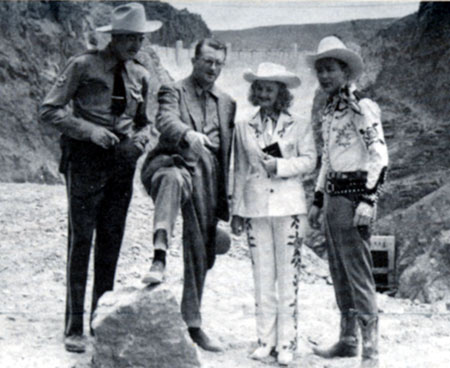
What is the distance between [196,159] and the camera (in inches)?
162

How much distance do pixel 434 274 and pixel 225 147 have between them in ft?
14.7

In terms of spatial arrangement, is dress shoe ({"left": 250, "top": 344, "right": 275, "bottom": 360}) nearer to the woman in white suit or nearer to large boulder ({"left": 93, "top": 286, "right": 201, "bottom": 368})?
the woman in white suit

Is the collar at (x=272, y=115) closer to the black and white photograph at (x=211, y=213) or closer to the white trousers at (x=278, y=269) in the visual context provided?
the black and white photograph at (x=211, y=213)

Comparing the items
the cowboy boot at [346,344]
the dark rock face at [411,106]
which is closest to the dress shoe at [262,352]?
the cowboy boot at [346,344]

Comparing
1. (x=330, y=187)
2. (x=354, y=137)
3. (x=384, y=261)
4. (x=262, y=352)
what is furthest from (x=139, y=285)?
(x=384, y=261)

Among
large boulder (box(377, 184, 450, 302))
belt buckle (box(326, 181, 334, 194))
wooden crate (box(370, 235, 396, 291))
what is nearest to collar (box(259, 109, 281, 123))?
belt buckle (box(326, 181, 334, 194))

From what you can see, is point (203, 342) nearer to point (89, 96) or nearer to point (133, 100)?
point (133, 100)

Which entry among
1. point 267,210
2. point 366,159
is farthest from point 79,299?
point 366,159

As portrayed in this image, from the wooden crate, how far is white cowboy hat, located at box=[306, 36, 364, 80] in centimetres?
545

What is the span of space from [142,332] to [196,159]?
1.12 m

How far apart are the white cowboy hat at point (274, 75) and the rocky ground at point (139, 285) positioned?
1.51 metres

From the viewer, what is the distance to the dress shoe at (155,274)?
3719mm

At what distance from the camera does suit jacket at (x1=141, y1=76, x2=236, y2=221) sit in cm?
401

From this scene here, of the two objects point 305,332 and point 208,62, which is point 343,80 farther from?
point 305,332
